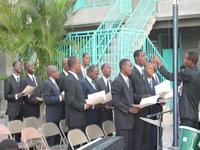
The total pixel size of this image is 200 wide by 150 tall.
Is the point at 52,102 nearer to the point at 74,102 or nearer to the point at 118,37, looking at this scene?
the point at 74,102

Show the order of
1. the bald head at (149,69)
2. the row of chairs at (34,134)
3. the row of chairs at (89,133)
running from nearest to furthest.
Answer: the row of chairs at (89,133) < the row of chairs at (34,134) < the bald head at (149,69)

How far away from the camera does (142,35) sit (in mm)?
14062

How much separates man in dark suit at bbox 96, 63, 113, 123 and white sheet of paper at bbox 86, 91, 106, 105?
733 mm

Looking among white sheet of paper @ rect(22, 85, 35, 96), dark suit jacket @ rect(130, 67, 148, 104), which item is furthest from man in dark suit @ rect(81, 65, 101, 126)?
white sheet of paper @ rect(22, 85, 35, 96)

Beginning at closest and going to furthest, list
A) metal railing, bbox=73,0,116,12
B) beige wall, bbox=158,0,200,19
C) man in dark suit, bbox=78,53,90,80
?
man in dark suit, bbox=78,53,90,80
beige wall, bbox=158,0,200,19
metal railing, bbox=73,0,116,12

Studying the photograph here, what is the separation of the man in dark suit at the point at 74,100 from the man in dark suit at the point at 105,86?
0.68 metres

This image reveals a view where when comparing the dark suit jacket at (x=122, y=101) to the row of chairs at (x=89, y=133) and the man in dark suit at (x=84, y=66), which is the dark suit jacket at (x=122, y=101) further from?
the man in dark suit at (x=84, y=66)

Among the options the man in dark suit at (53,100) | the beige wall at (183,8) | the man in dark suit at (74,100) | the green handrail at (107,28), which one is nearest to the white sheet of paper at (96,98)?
the man in dark suit at (74,100)

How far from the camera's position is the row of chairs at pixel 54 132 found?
23.0 feet

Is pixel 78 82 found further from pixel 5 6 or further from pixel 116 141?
pixel 5 6

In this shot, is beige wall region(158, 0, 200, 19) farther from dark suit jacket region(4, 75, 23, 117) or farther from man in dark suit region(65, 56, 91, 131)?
man in dark suit region(65, 56, 91, 131)

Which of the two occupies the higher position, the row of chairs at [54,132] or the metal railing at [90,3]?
the metal railing at [90,3]

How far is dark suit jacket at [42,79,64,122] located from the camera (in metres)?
8.48

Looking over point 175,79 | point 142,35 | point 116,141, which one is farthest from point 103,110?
point 142,35
